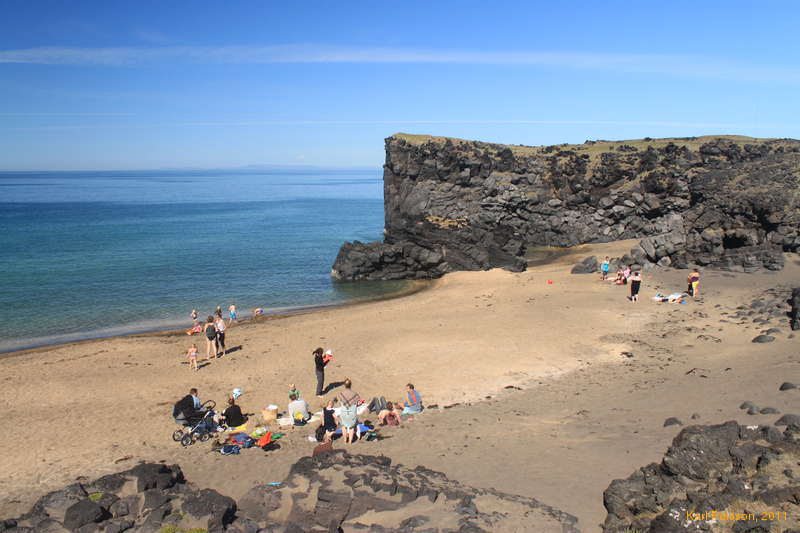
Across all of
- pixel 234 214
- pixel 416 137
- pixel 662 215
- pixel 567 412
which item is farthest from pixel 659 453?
pixel 234 214

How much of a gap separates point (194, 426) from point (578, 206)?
45618 millimetres

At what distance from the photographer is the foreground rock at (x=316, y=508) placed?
8.34 metres

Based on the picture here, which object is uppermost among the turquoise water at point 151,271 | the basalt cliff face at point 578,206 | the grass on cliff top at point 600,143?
the grass on cliff top at point 600,143

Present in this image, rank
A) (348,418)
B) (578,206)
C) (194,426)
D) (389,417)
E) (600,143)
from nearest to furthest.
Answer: (348,418), (194,426), (389,417), (578,206), (600,143)

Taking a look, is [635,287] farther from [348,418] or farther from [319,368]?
[348,418]

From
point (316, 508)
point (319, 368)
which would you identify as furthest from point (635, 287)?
point (316, 508)

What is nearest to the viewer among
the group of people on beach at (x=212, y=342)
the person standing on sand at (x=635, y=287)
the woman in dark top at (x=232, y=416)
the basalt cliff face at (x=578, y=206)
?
the woman in dark top at (x=232, y=416)

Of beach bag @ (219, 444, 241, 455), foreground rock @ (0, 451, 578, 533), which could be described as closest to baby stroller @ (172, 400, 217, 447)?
beach bag @ (219, 444, 241, 455)

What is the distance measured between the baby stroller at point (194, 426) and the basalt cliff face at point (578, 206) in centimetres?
2499

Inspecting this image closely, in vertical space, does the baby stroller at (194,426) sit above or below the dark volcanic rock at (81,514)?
below

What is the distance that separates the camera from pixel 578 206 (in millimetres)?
52688

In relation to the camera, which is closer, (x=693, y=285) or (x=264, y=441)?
(x=264, y=441)

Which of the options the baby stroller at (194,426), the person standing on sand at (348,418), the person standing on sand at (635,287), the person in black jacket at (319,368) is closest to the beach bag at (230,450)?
the baby stroller at (194,426)

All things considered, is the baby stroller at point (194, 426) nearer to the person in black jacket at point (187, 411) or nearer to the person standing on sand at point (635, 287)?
the person in black jacket at point (187, 411)
